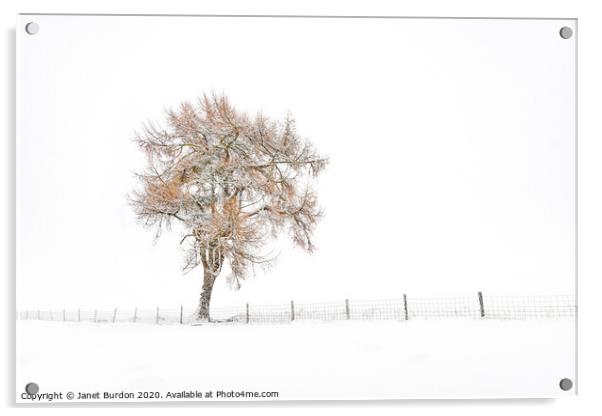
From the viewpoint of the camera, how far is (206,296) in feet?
18.7

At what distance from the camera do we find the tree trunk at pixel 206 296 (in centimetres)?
569

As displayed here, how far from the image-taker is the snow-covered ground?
5551 millimetres

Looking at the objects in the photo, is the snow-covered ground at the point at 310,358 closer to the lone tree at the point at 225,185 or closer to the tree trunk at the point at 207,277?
the tree trunk at the point at 207,277

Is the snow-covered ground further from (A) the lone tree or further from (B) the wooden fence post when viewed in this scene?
(A) the lone tree

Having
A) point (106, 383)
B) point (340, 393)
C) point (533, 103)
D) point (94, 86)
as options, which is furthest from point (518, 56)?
point (106, 383)

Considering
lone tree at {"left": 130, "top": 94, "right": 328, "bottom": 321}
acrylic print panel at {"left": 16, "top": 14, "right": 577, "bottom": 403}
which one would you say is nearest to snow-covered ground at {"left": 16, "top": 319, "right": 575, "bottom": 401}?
acrylic print panel at {"left": 16, "top": 14, "right": 577, "bottom": 403}

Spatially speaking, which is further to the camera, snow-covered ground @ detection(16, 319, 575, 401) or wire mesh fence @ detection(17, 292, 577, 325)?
wire mesh fence @ detection(17, 292, 577, 325)

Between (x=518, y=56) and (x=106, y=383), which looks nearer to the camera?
(x=106, y=383)

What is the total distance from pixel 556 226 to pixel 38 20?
5.61 m

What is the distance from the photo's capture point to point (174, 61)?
584cm

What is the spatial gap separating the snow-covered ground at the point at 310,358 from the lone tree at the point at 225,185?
1.70ft

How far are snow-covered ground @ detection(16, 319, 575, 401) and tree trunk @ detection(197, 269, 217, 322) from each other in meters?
0.12

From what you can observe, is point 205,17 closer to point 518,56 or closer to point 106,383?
point 518,56

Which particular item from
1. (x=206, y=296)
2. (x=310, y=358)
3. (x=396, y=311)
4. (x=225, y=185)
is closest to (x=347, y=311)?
(x=396, y=311)
